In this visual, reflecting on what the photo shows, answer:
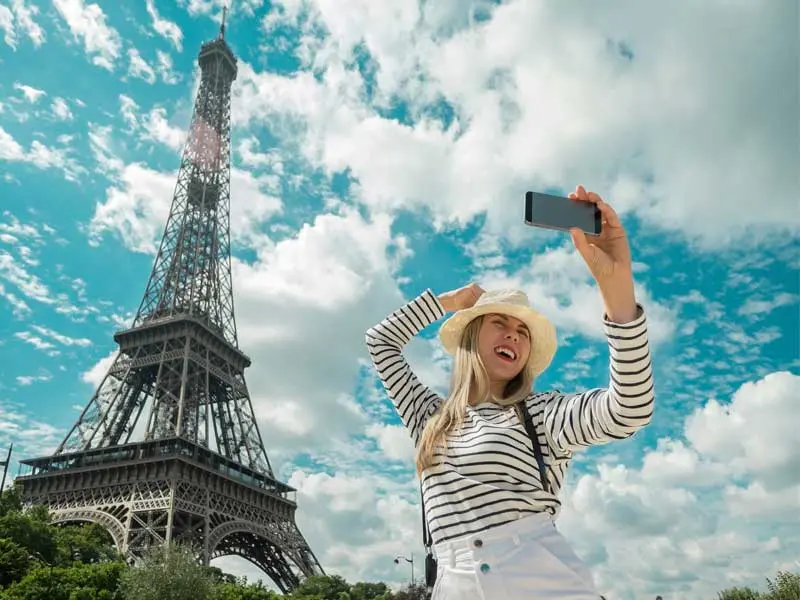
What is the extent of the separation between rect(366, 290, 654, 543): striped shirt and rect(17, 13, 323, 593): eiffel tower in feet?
91.0

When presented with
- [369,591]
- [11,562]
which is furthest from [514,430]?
[369,591]

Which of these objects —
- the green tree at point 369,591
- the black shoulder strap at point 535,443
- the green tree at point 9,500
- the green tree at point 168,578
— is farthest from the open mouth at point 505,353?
the green tree at point 369,591

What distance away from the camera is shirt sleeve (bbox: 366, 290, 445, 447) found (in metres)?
2.88

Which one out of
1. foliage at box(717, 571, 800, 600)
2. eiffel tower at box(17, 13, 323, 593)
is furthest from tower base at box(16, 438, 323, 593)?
foliage at box(717, 571, 800, 600)

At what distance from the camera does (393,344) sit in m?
3.02

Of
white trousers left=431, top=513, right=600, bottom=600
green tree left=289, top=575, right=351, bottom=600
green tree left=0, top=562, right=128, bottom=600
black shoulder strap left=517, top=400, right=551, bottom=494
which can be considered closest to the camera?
white trousers left=431, top=513, right=600, bottom=600

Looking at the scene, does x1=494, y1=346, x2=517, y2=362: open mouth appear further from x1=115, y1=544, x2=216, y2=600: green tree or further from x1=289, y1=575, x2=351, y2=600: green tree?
x1=289, y1=575, x2=351, y2=600: green tree

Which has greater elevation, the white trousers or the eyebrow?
the eyebrow

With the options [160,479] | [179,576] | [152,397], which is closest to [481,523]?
[179,576]

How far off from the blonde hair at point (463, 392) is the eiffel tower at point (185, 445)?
27598 millimetres

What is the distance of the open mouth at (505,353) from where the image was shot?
8.71 ft

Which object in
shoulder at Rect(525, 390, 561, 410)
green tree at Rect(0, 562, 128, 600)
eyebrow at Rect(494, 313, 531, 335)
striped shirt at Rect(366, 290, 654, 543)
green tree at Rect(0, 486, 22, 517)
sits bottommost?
striped shirt at Rect(366, 290, 654, 543)

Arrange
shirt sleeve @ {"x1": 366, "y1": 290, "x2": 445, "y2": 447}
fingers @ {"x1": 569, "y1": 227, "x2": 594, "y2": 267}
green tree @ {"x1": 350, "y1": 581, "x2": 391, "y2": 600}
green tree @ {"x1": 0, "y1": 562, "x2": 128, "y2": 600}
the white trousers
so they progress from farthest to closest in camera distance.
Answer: green tree @ {"x1": 350, "y1": 581, "x2": 391, "y2": 600} < green tree @ {"x1": 0, "y1": 562, "x2": 128, "y2": 600} < shirt sleeve @ {"x1": 366, "y1": 290, "x2": 445, "y2": 447} < fingers @ {"x1": 569, "y1": 227, "x2": 594, "y2": 267} < the white trousers

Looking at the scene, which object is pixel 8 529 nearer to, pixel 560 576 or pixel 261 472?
pixel 261 472
